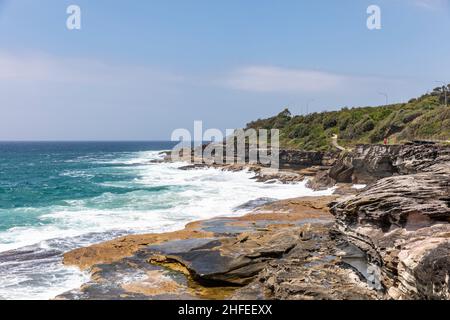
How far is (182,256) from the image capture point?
637 inches

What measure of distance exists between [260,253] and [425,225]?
6.03 meters

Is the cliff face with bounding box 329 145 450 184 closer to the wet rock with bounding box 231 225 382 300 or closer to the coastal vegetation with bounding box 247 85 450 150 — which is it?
the coastal vegetation with bounding box 247 85 450 150

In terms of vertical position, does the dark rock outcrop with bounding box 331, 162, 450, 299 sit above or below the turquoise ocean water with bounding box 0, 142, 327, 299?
above

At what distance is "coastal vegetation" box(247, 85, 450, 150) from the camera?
4325 cm

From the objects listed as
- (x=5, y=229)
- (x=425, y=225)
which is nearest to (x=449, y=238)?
(x=425, y=225)

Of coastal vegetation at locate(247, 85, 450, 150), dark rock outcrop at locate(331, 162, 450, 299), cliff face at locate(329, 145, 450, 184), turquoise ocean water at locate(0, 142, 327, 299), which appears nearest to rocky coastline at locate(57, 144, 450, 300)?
dark rock outcrop at locate(331, 162, 450, 299)

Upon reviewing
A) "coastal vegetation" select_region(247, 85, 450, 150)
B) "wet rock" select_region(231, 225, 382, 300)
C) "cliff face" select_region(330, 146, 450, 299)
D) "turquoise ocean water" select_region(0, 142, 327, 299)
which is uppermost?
"coastal vegetation" select_region(247, 85, 450, 150)

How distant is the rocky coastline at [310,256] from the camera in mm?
10438

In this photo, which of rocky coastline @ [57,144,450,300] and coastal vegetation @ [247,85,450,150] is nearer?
rocky coastline @ [57,144,450,300]

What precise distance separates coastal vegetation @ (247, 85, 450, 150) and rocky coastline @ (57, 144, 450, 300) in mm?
24507

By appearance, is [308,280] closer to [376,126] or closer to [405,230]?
[405,230]

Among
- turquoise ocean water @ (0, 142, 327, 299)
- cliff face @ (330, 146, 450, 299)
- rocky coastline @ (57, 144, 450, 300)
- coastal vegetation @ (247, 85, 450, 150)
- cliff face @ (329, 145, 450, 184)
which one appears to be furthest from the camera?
coastal vegetation @ (247, 85, 450, 150)

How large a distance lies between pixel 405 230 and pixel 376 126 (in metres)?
49.4

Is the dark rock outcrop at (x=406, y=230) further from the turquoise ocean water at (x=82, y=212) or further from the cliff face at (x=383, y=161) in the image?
the turquoise ocean water at (x=82, y=212)
